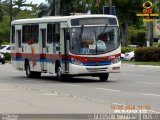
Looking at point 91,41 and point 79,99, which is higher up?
point 91,41

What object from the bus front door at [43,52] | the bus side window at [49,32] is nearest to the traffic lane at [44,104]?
the bus side window at [49,32]

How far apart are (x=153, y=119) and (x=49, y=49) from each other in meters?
16.4

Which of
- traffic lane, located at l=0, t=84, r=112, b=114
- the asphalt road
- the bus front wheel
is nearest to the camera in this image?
traffic lane, located at l=0, t=84, r=112, b=114

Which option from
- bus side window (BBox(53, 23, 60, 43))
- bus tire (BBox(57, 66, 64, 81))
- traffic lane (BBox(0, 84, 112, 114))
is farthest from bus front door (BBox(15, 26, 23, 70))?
traffic lane (BBox(0, 84, 112, 114))

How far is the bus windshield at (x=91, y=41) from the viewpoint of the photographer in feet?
88.2

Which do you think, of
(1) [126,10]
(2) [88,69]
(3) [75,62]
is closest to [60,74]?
(3) [75,62]

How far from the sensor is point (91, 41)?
2692 cm

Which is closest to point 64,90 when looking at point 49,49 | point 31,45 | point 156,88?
point 156,88

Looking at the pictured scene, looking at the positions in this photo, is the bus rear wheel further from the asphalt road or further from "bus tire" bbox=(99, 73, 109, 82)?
the asphalt road

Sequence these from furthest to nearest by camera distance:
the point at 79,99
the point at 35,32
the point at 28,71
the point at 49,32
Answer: the point at 28,71
the point at 35,32
the point at 49,32
the point at 79,99

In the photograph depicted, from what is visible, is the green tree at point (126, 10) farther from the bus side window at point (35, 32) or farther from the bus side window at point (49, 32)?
the bus side window at point (49, 32)

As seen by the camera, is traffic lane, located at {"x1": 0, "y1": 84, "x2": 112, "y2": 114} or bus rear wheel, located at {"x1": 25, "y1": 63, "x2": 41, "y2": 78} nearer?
traffic lane, located at {"x1": 0, "y1": 84, "x2": 112, "y2": 114}

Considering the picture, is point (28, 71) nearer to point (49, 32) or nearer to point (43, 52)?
point (43, 52)

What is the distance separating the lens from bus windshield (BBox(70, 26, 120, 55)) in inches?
1059
